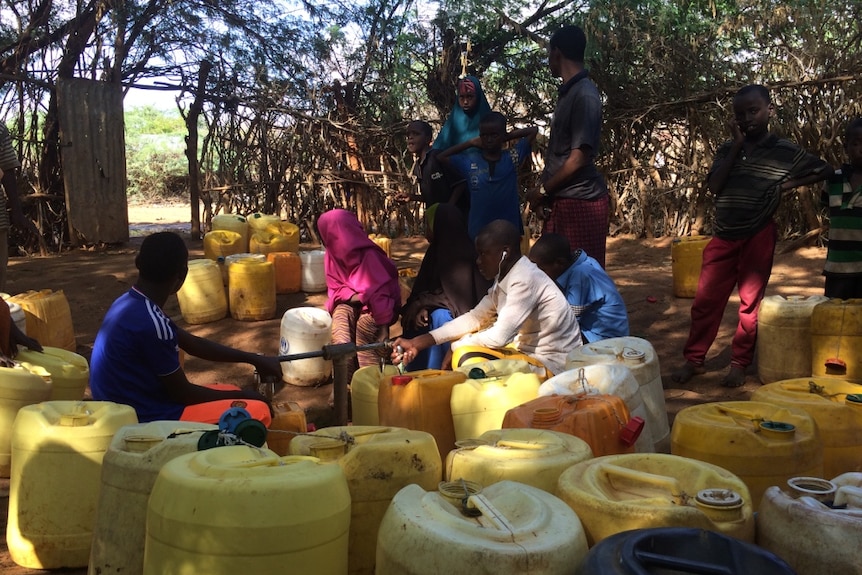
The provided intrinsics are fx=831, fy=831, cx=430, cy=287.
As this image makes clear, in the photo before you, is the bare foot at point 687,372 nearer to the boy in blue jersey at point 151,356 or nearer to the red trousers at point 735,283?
the red trousers at point 735,283

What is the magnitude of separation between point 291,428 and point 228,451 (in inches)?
44.6

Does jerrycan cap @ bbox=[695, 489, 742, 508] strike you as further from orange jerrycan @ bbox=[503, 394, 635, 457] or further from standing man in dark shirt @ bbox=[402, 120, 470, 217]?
standing man in dark shirt @ bbox=[402, 120, 470, 217]

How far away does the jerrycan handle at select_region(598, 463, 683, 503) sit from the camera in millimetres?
2066

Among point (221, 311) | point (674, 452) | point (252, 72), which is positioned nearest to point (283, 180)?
point (252, 72)

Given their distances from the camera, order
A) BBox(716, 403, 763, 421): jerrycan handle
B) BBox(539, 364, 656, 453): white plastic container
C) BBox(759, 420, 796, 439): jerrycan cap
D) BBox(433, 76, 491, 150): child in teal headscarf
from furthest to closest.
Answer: BBox(433, 76, 491, 150): child in teal headscarf → BBox(539, 364, 656, 453): white plastic container → BBox(716, 403, 763, 421): jerrycan handle → BBox(759, 420, 796, 439): jerrycan cap

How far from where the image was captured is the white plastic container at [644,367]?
3481 millimetres

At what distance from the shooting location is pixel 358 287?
5430mm

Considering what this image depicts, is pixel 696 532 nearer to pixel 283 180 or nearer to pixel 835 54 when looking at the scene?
pixel 835 54

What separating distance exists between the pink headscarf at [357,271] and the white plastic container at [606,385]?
2340 mm

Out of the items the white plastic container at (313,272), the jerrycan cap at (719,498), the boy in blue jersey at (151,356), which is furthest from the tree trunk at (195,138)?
the jerrycan cap at (719,498)

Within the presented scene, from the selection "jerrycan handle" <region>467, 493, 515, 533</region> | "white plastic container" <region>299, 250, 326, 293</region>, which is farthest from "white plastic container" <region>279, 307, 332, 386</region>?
"jerrycan handle" <region>467, 493, 515, 533</region>

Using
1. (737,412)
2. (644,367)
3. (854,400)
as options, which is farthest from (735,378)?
(737,412)

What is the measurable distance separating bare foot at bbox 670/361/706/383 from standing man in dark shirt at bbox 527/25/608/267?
84 cm

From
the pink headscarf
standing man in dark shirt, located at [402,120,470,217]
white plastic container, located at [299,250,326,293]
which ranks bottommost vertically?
white plastic container, located at [299,250,326,293]
